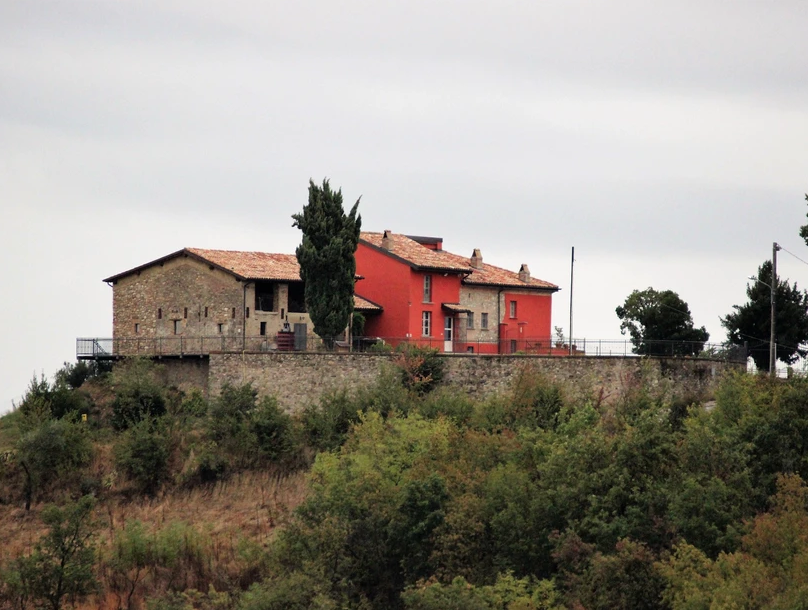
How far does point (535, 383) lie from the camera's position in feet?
178

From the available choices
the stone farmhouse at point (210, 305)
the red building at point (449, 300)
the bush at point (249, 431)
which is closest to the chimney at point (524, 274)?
the red building at point (449, 300)

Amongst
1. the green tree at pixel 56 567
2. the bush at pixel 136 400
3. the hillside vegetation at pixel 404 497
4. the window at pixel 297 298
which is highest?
the window at pixel 297 298

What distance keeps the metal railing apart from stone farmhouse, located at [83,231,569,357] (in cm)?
6

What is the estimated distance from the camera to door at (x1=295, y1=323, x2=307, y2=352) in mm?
58062

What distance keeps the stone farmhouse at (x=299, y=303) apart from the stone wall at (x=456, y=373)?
1490 millimetres

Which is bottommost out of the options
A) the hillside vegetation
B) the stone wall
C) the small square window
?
the hillside vegetation

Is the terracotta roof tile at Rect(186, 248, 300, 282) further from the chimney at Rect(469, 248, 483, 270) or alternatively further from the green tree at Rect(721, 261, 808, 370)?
the green tree at Rect(721, 261, 808, 370)

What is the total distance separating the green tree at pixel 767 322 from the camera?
6794 cm

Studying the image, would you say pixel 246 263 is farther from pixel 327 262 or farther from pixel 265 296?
pixel 327 262

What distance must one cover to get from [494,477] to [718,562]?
10482 mm

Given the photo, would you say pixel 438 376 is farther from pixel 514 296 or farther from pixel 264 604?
pixel 264 604

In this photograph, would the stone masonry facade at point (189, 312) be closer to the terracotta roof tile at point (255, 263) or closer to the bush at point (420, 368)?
the terracotta roof tile at point (255, 263)

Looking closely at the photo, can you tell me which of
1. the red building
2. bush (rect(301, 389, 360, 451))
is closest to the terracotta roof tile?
the red building

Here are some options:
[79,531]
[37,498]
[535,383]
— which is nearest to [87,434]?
[37,498]
